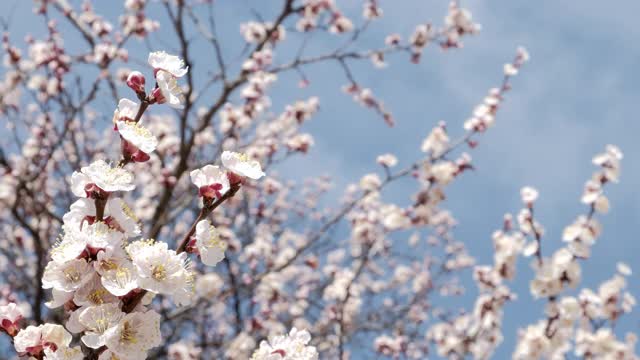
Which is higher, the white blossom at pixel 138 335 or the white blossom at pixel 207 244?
the white blossom at pixel 207 244

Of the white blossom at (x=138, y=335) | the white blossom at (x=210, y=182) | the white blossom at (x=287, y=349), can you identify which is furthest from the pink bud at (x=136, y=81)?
the white blossom at (x=287, y=349)

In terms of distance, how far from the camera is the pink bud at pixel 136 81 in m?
1.65

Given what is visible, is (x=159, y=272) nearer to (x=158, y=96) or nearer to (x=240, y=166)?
(x=240, y=166)

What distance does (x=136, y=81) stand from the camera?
1.65 m

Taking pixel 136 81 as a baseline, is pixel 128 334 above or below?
below

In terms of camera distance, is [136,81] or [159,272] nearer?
[159,272]

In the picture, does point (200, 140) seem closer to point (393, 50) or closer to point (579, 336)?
point (393, 50)

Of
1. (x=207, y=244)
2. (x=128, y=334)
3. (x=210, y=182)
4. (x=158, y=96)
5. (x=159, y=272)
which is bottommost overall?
(x=128, y=334)

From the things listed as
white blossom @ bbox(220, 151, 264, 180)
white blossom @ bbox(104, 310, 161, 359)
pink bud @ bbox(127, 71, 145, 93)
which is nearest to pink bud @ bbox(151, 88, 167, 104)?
pink bud @ bbox(127, 71, 145, 93)

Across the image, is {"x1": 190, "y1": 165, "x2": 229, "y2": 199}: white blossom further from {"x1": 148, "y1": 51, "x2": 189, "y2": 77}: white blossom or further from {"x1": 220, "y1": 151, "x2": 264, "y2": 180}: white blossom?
{"x1": 148, "y1": 51, "x2": 189, "y2": 77}: white blossom

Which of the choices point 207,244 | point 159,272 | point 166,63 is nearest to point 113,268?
point 159,272

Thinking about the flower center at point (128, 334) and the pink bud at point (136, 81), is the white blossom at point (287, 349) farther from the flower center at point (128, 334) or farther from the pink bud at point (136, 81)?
the pink bud at point (136, 81)

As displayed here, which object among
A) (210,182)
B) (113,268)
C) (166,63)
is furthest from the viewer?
(166,63)

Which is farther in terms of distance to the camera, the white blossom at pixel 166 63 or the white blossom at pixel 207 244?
the white blossom at pixel 166 63
